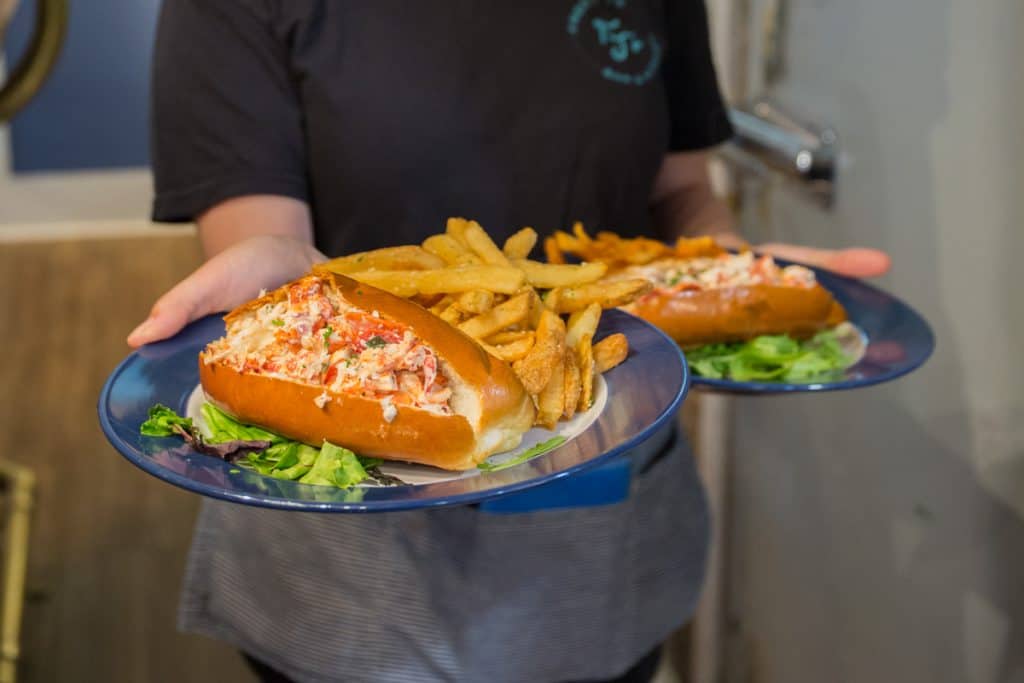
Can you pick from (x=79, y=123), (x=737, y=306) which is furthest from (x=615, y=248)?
(x=79, y=123)

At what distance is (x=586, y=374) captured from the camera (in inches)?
36.1

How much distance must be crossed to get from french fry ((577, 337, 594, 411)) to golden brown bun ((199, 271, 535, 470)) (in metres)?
0.05

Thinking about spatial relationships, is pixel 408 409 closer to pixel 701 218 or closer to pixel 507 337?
pixel 507 337

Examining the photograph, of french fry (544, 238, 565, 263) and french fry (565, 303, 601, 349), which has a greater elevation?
french fry (544, 238, 565, 263)

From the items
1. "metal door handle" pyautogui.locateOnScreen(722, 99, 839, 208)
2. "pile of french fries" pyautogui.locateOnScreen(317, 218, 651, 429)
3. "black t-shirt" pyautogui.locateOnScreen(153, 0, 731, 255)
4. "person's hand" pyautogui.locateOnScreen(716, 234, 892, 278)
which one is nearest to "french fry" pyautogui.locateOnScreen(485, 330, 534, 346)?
"pile of french fries" pyautogui.locateOnScreen(317, 218, 651, 429)

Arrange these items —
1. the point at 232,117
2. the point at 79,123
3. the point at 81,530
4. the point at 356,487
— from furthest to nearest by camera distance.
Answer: the point at 79,123
the point at 81,530
the point at 232,117
the point at 356,487

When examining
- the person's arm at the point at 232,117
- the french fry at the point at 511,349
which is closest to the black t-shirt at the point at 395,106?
the person's arm at the point at 232,117

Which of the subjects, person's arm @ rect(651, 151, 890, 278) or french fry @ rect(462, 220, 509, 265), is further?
person's arm @ rect(651, 151, 890, 278)

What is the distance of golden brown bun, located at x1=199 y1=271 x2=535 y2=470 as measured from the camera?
0.85 meters

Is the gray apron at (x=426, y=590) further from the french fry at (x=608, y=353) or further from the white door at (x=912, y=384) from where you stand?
the white door at (x=912, y=384)

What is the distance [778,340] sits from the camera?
50.6 inches

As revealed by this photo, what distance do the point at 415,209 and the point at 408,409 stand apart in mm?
211

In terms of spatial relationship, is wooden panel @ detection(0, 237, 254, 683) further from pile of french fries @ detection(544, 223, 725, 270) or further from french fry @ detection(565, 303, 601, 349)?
french fry @ detection(565, 303, 601, 349)

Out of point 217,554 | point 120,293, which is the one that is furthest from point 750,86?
point 217,554
